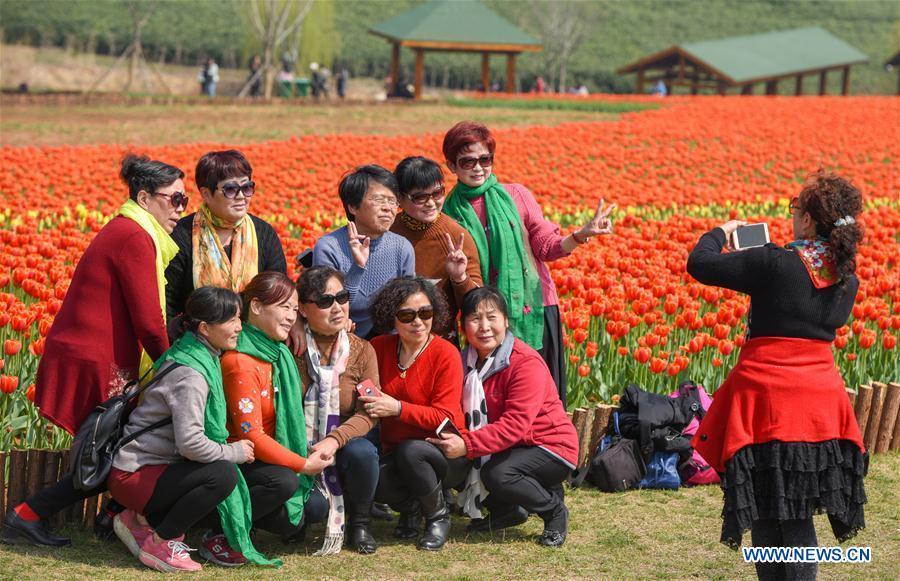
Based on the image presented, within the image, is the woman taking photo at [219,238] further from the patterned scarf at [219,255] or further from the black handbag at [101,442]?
the black handbag at [101,442]

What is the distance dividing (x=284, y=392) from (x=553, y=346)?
160 centimetres

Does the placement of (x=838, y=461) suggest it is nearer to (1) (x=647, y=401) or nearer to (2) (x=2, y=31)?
(1) (x=647, y=401)

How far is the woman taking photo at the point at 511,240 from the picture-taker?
19.5ft

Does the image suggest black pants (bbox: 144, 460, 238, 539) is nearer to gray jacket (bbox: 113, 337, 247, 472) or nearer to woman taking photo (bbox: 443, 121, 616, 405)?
gray jacket (bbox: 113, 337, 247, 472)

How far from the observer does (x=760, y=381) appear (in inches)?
177

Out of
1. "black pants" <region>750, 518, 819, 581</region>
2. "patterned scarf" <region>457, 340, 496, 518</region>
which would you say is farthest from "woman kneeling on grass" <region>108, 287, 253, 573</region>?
"black pants" <region>750, 518, 819, 581</region>

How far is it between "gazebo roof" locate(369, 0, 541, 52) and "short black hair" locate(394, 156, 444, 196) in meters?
35.1

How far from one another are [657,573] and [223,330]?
6.87 ft

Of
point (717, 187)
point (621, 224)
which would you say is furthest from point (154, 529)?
point (717, 187)

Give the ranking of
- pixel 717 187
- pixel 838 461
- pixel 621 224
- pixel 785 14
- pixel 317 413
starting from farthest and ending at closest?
1. pixel 785 14
2. pixel 717 187
3. pixel 621 224
4. pixel 317 413
5. pixel 838 461

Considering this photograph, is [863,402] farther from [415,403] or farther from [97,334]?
[97,334]

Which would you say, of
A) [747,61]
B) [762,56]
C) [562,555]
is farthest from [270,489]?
[762,56]

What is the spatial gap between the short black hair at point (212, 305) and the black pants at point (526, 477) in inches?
54.7

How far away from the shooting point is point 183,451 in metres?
4.83
